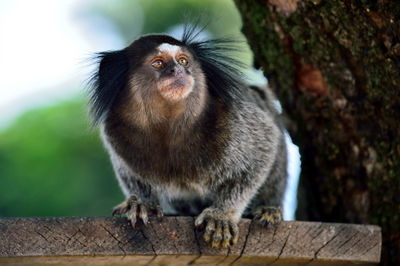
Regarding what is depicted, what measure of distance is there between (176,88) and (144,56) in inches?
12.4

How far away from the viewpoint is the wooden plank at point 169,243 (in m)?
2.16

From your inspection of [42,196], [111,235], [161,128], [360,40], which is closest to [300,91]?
[360,40]

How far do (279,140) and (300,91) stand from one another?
0.36m

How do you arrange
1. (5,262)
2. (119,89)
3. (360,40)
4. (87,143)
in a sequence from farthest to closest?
(87,143) < (119,89) < (360,40) < (5,262)

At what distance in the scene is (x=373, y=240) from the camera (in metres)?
2.44

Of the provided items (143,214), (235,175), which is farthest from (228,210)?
(143,214)

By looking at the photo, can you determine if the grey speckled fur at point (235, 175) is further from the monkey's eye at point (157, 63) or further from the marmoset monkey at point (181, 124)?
the monkey's eye at point (157, 63)

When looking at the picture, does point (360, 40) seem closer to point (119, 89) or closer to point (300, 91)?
point (300, 91)

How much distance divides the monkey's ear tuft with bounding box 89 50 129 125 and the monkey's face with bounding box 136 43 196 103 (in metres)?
0.12

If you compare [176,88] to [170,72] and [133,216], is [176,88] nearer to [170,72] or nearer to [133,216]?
[170,72]

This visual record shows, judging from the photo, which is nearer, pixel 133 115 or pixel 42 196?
pixel 133 115

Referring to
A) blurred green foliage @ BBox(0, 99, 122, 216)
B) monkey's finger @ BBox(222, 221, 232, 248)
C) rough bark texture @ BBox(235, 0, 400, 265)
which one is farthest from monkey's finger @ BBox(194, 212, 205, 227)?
blurred green foliage @ BBox(0, 99, 122, 216)

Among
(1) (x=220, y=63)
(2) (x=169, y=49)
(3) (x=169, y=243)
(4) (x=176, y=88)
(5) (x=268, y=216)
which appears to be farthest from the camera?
(1) (x=220, y=63)

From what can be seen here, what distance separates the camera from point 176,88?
2834 millimetres
